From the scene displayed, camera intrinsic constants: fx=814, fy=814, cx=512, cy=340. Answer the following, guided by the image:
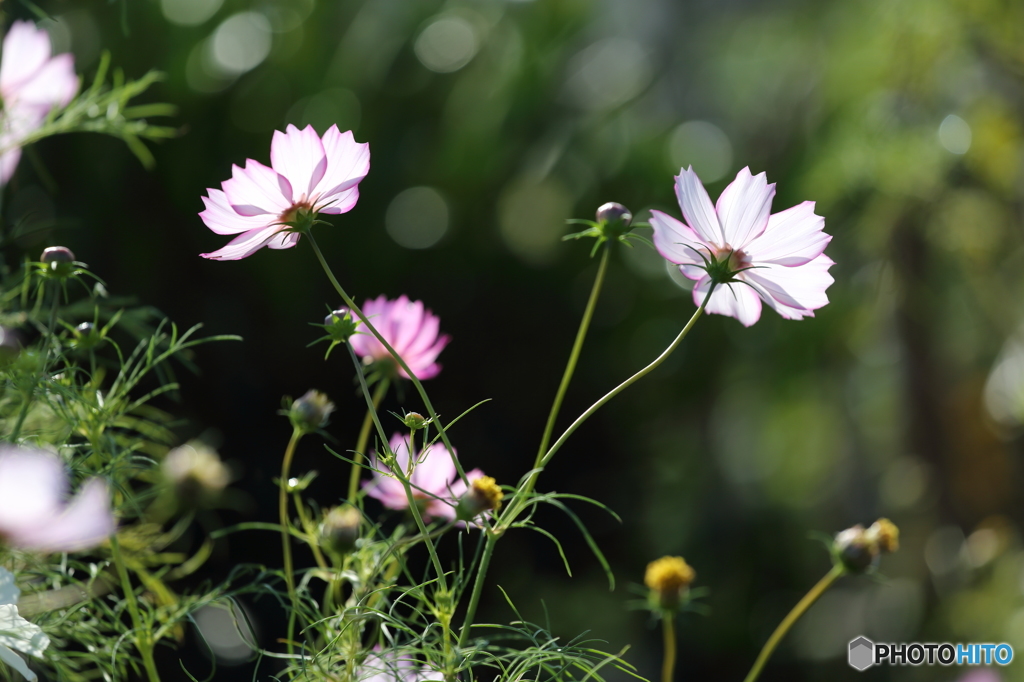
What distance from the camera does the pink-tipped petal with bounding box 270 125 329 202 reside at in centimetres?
20

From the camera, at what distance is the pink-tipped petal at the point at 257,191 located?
0.20m

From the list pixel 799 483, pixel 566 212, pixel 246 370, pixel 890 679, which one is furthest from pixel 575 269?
pixel 799 483

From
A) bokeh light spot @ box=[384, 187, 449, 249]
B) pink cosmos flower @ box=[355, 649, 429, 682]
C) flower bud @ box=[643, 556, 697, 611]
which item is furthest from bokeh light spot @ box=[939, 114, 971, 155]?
pink cosmos flower @ box=[355, 649, 429, 682]

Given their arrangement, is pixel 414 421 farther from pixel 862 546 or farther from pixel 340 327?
pixel 862 546

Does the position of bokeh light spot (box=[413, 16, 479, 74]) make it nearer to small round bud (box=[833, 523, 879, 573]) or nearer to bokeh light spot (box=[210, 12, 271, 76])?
bokeh light spot (box=[210, 12, 271, 76])

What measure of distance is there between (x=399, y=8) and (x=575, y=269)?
633 millimetres

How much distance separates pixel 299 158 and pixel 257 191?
0.04 feet

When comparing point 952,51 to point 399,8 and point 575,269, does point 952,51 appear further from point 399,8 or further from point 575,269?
point 399,8

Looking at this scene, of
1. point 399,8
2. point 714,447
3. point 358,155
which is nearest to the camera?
point 358,155

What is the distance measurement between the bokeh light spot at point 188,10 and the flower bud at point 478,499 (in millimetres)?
1477

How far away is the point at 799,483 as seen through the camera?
8.43ft

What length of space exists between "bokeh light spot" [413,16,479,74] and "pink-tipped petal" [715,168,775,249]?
1.41m

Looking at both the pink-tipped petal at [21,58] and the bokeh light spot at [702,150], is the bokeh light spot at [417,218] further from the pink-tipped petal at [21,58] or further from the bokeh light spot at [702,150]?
the pink-tipped petal at [21,58]

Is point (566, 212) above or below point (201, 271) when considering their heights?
A: above
